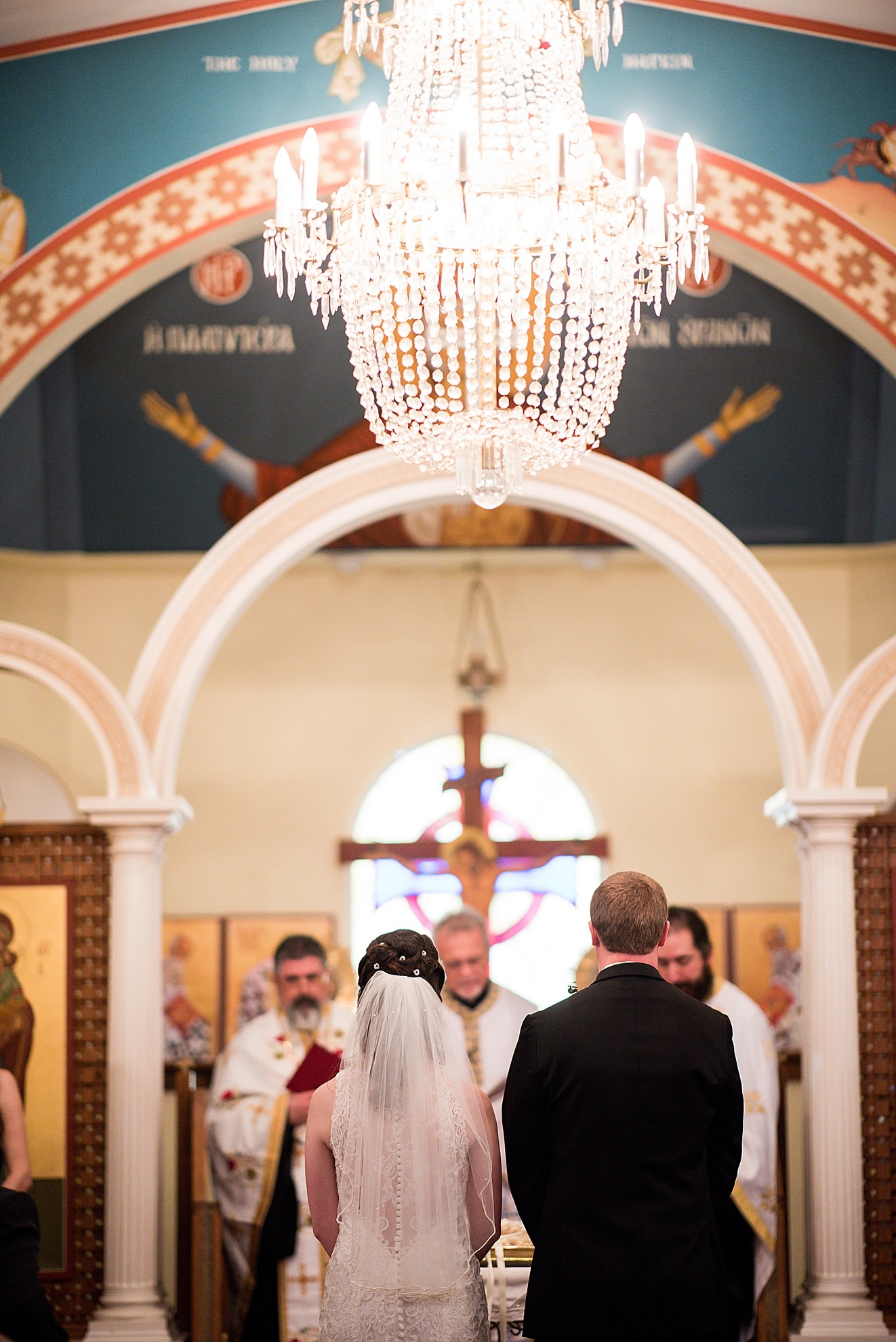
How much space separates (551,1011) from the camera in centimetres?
418

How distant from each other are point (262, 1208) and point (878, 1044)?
3181 millimetres

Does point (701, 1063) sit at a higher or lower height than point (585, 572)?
lower

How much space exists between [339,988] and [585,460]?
3.39 metres

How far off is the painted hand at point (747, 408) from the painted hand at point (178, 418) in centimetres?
283

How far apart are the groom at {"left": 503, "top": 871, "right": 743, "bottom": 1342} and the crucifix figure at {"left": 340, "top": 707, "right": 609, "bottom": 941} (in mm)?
6936

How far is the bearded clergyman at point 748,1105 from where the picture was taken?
25.6 feet

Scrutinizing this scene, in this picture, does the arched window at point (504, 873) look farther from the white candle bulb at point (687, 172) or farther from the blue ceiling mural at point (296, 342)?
the white candle bulb at point (687, 172)

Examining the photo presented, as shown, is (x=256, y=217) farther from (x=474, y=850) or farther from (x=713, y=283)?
(x=474, y=850)

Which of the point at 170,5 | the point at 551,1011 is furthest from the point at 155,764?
the point at 551,1011

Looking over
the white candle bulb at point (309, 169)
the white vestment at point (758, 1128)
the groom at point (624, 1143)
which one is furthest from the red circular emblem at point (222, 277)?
the groom at point (624, 1143)

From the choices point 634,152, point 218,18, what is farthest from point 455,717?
point 634,152

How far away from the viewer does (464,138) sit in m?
5.24

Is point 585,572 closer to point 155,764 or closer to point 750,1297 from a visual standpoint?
point 155,764

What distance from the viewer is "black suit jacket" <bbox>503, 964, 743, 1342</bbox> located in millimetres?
4039
